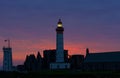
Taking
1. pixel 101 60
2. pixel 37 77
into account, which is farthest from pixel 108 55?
pixel 37 77

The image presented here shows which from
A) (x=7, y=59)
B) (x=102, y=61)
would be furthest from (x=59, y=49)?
(x=7, y=59)

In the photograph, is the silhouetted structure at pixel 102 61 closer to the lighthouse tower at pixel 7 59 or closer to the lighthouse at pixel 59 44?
the lighthouse at pixel 59 44

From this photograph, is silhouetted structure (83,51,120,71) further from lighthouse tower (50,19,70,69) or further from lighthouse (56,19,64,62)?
lighthouse (56,19,64,62)

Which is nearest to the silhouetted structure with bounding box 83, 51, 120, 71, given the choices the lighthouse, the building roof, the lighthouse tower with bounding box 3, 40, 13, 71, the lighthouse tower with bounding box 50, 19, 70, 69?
the building roof

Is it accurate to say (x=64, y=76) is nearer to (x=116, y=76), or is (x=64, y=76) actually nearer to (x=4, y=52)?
(x=116, y=76)

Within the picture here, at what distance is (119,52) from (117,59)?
1.76 m

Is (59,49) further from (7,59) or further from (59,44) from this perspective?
(7,59)

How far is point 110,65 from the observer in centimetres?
10331

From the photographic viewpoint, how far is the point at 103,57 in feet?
347

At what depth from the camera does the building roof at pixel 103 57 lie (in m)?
103

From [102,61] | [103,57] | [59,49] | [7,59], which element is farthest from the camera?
[7,59]

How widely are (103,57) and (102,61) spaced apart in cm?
133

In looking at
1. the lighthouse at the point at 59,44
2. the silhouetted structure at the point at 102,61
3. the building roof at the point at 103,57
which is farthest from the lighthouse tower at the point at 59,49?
the building roof at the point at 103,57

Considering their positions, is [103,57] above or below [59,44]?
below
